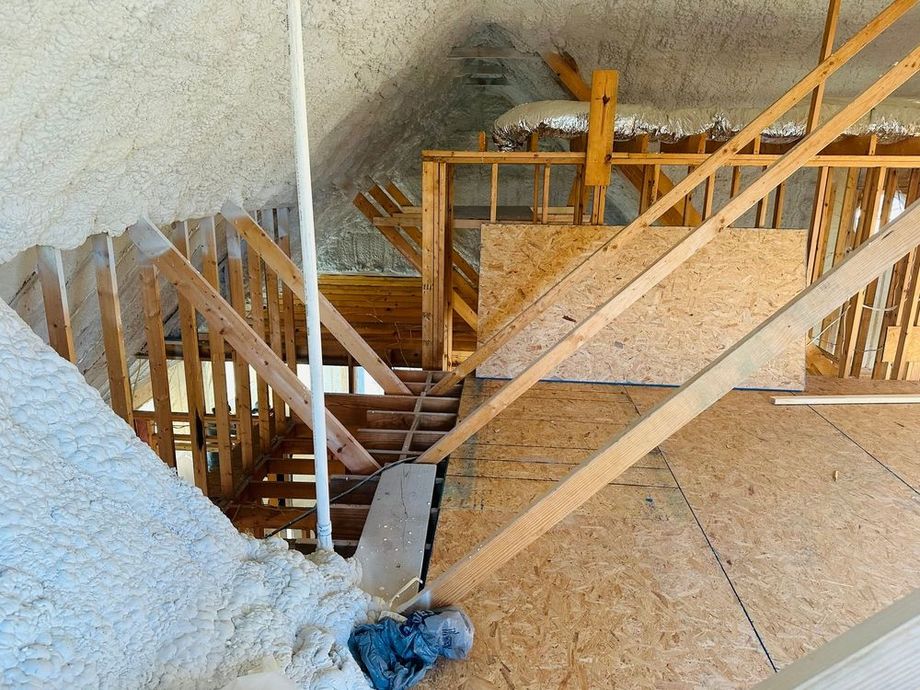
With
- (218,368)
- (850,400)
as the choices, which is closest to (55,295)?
(218,368)

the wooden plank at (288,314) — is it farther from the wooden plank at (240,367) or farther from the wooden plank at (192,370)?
the wooden plank at (192,370)

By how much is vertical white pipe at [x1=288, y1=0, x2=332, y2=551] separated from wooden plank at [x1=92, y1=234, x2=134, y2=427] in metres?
1.38

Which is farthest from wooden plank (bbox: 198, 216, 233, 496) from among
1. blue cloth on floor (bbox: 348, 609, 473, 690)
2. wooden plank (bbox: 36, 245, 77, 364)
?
blue cloth on floor (bbox: 348, 609, 473, 690)

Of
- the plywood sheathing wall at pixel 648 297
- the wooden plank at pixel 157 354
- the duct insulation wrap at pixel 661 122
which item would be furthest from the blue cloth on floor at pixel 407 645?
the duct insulation wrap at pixel 661 122

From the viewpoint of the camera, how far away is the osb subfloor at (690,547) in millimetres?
1770

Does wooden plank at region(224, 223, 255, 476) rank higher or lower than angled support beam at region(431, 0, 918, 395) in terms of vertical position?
lower

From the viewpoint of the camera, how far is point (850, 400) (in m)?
3.84

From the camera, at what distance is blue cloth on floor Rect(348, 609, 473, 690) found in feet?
5.28

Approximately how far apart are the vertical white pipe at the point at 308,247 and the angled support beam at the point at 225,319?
0.94 m

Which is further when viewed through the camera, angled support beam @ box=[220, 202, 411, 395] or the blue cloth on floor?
angled support beam @ box=[220, 202, 411, 395]

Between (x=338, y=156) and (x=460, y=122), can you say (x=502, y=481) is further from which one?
(x=460, y=122)

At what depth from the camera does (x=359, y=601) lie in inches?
69.2

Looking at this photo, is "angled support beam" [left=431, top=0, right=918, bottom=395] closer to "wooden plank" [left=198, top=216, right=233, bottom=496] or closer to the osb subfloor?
the osb subfloor

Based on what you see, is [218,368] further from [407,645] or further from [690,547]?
[690,547]
